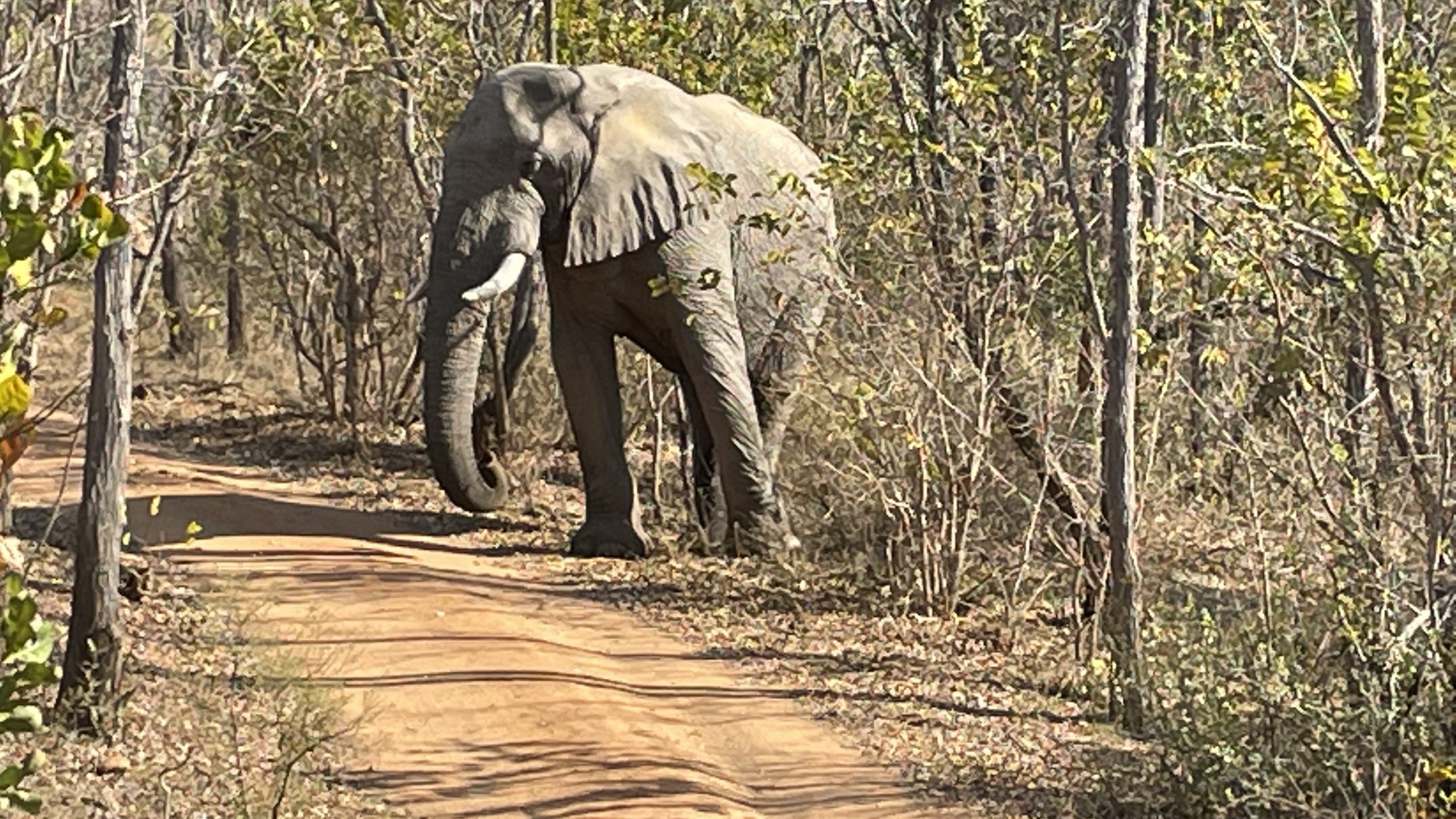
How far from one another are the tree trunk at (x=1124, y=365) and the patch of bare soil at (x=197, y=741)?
10.8 ft

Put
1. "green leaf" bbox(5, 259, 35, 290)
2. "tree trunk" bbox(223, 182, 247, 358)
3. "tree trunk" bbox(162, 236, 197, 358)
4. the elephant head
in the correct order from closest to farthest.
Result: "green leaf" bbox(5, 259, 35, 290) → the elephant head → "tree trunk" bbox(223, 182, 247, 358) → "tree trunk" bbox(162, 236, 197, 358)

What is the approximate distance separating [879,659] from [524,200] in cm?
362

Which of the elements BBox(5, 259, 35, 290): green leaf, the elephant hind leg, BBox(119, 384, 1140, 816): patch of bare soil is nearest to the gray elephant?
the elephant hind leg

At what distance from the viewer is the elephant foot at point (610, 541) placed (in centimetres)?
1325

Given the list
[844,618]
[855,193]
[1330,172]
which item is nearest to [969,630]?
[844,618]

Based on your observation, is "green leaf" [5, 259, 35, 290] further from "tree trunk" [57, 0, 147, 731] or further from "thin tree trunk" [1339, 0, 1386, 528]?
"thin tree trunk" [1339, 0, 1386, 528]

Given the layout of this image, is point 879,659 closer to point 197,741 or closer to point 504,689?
point 504,689

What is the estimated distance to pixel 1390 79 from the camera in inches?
→ 436

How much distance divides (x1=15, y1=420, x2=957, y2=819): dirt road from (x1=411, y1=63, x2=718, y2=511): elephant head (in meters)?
1.11

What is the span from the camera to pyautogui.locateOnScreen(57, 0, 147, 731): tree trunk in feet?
27.3

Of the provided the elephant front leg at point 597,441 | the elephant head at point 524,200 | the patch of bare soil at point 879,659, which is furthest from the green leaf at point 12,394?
the elephant front leg at point 597,441

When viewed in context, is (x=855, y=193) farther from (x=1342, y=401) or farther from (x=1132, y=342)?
(x=1342, y=401)

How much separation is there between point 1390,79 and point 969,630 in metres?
3.52

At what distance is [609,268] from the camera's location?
13008mm
